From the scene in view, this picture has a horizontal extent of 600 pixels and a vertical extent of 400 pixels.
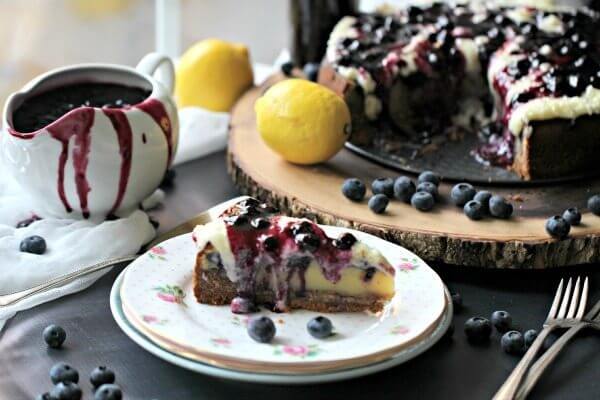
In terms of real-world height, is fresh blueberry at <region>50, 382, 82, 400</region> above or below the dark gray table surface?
above

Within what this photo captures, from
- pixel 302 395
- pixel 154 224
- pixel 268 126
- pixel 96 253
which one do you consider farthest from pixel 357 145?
pixel 302 395

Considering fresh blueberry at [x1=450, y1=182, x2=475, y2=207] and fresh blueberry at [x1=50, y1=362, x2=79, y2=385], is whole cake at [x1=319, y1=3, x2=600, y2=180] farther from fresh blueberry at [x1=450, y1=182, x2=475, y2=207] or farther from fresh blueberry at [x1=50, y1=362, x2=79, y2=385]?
fresh blueberry at [x1=50, y1=362, x2=79, y2=385]

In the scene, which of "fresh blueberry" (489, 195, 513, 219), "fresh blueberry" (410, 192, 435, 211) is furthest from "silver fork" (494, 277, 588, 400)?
"fresh blueberry" (410, 192, 435, 211)

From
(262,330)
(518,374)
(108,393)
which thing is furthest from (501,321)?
(108,393)

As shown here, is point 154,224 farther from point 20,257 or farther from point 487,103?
point 487,103

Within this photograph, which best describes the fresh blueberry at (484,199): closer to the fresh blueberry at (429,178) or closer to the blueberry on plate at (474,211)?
the blueberry on plate at (474,211)

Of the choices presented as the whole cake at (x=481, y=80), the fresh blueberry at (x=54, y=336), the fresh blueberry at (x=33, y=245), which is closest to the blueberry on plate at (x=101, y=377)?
the fresh blueberry at (x=54, y=336)
